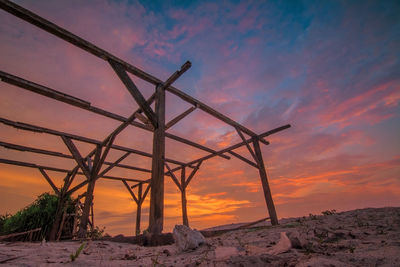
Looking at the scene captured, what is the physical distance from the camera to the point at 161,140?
4.14 meters

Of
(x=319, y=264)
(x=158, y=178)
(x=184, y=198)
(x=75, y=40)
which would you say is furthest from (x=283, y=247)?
(x=184, y=198)

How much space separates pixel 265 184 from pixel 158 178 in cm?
476

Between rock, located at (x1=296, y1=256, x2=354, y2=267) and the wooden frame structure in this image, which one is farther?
the wooden frame structure

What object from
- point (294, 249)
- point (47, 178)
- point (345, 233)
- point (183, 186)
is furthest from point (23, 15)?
point (183, 186)

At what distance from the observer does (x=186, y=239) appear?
2.59 m

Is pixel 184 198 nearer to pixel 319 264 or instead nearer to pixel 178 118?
pixel 178 118

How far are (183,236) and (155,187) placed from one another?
49.1 inches

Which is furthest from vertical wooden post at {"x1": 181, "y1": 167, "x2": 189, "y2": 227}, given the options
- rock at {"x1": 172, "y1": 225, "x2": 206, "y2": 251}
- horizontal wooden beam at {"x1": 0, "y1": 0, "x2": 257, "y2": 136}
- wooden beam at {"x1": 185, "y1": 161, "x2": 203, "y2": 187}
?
rock at {"x1": 172, "y1": 225, "x2": 206, "y2": 251}

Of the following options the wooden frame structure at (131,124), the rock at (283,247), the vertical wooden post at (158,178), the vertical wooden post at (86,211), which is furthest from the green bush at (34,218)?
the rock at (283,247)

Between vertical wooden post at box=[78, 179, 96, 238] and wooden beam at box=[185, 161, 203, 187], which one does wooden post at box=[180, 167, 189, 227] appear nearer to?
wooden beam at box=[185, 161, 203, 187]

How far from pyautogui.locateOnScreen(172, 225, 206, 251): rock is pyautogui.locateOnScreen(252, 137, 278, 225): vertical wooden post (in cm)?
483

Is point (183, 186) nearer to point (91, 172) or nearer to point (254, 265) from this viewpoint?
point (91, 172)

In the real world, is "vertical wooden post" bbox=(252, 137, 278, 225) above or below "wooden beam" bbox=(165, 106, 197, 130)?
below

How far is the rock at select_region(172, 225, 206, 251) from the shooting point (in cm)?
255
